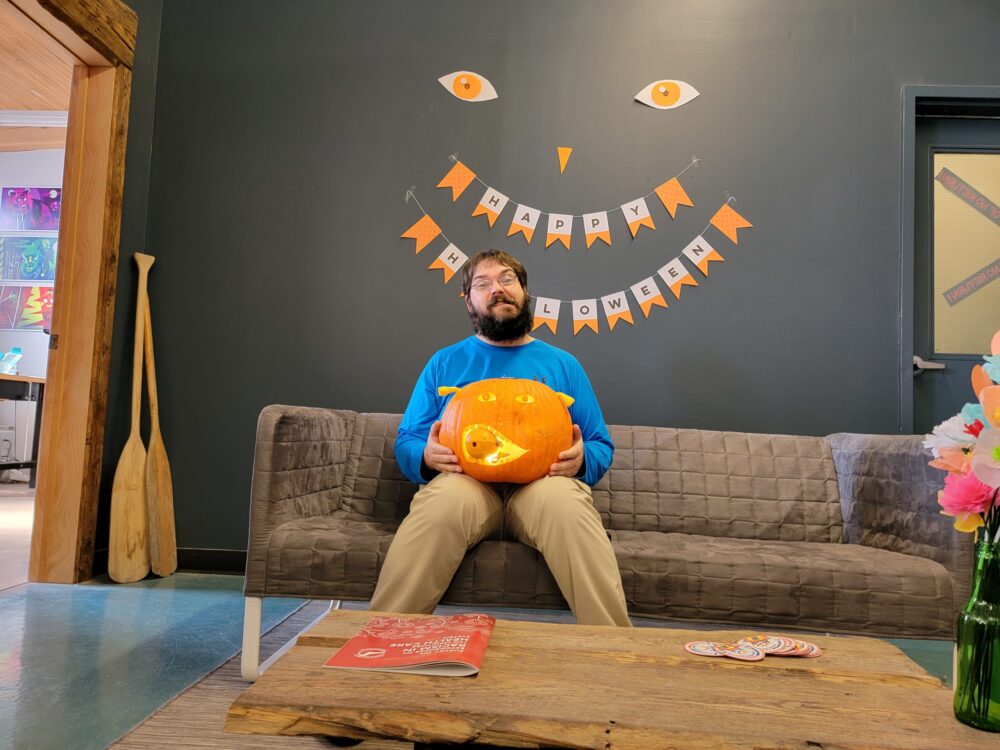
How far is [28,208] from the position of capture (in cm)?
680

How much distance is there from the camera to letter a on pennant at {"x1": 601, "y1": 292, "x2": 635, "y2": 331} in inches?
114

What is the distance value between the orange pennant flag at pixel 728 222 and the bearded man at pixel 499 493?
1.15 meters

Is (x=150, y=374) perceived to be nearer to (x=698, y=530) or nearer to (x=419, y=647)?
(x=698, y=530)

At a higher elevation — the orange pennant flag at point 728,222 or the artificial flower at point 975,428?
the orange pennant flag at point 728,222

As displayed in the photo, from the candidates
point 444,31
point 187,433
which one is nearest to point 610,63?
point 444,31

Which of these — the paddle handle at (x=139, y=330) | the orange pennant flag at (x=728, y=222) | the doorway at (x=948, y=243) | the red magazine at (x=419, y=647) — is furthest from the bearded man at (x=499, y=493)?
the doorway at (x=948, y=243)

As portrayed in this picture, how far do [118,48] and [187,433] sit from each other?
61.1 inches

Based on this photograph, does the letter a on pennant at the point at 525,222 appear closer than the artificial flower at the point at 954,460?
No

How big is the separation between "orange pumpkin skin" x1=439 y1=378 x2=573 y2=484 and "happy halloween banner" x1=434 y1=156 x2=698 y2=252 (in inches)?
50.5

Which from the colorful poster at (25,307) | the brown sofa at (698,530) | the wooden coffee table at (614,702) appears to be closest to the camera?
the wooden coffee table at (614,702)

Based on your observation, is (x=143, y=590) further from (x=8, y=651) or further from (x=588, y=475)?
(x=588, y=475)

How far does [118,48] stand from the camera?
2.80m

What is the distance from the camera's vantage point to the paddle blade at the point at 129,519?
8.85 feet

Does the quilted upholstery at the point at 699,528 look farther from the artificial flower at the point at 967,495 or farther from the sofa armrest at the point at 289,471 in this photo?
the artificial flower at the point at 967,495
